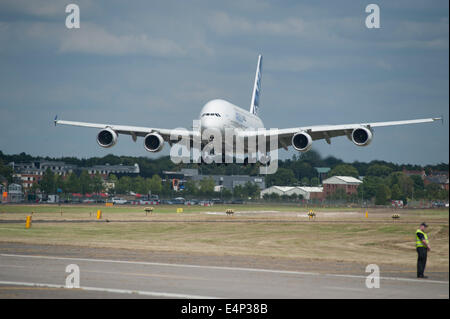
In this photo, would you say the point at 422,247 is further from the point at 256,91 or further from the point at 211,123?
the point at 256,91

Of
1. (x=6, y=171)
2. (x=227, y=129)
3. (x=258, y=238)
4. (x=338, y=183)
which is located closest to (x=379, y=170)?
(x=338, y=183)

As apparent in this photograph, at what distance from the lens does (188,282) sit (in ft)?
67.8

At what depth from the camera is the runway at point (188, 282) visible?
59.9ft

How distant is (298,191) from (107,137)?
5229cm

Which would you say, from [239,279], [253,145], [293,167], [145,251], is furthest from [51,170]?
[239,279]

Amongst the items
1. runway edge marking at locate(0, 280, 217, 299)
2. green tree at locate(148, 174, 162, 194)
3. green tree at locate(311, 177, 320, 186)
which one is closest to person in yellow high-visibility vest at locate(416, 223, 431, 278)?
runway edge marking at locate(0, 280, 217, 299)

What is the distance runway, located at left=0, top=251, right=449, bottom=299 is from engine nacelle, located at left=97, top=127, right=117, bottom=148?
32473 millimetres

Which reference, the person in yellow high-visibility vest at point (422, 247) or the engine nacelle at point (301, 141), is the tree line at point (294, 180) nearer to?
the engine nacelle at point (301, 141)

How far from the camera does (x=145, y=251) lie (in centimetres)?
3222

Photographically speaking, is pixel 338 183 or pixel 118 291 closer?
pixel 118 291

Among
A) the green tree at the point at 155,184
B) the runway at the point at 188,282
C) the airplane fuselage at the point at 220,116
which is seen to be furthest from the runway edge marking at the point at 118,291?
the green tree at the point at 155,184

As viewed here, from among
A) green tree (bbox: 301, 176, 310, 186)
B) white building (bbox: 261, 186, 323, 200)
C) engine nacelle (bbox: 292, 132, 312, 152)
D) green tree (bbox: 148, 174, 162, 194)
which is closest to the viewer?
engine nacelle (bbox: 292, 132, 312, 152)

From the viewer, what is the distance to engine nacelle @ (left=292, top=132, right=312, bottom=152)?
2320 inches

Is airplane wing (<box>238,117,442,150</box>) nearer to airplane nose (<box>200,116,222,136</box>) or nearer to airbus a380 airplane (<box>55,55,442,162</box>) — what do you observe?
airbus a380 airplane (<box>55,55,442,162</box>)
